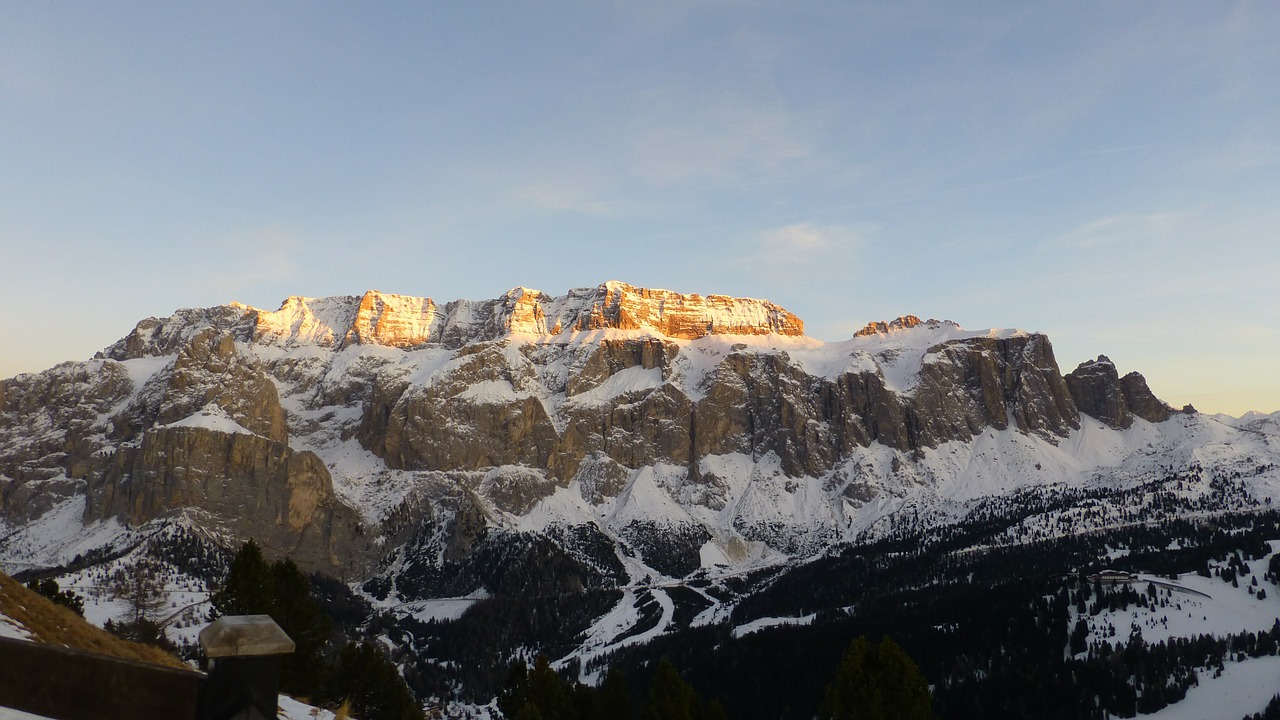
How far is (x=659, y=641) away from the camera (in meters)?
190

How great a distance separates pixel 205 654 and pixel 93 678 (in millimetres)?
1567

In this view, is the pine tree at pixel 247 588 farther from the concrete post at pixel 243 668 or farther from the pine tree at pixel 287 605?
the concrete post at pixel 243 668

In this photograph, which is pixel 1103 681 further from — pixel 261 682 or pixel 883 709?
pixel 261 682

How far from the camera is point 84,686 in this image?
367 inches

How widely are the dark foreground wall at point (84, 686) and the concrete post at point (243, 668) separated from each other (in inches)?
13.2

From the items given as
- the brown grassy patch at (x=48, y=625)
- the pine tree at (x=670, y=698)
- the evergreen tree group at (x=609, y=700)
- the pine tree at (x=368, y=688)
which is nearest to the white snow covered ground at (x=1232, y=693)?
the evergreen tree group at (x=609, y=700)

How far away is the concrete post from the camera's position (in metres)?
8.88

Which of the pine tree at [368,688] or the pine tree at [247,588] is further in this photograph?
the pine tree at [368,688]

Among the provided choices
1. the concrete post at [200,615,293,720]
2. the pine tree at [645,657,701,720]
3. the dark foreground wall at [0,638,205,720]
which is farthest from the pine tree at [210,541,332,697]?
the concrete post at [200,615,293,720]

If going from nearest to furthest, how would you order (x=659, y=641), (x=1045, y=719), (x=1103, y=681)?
(x=1045, y=719), (x=1103, y=681), (x=659, y=641)

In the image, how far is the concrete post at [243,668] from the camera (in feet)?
29.1

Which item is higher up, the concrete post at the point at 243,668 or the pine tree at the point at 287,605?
the concrete post at the point at 243,668

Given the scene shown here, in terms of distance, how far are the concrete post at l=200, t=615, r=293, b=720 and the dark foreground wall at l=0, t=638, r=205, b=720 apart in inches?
13.2

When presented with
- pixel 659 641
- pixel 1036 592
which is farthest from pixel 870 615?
pixel 659 641
